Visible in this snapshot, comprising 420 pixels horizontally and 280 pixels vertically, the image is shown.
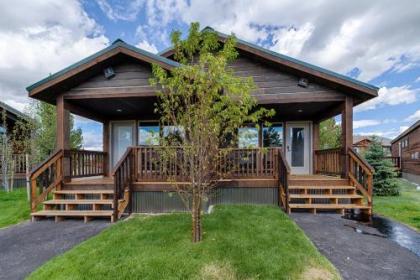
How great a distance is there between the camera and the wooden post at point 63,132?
6292mm

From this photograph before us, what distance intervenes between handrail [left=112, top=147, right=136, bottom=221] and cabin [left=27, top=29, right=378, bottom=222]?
23 millimetres

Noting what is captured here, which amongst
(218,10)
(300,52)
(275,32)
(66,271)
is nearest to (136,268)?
(66,271)

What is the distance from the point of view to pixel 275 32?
1322 centimetres

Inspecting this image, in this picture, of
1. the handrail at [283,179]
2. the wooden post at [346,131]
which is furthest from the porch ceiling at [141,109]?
the handrail at [283,179]

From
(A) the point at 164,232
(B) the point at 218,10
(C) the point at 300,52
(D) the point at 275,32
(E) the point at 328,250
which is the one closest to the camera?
(E) the point at 328,250

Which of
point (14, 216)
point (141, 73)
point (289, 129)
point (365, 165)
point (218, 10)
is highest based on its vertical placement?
point (218, 10)

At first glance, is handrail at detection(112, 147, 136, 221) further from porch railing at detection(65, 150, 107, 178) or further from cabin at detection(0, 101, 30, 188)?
cabin at detection(0, 101, 30, 188)

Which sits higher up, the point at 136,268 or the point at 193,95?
the point at 193,95

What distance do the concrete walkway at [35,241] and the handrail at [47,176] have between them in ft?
1.94

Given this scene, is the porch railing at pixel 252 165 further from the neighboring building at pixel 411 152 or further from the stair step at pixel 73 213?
the neighboring building at pixel 411 152

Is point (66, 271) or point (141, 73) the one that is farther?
point (141, 73)

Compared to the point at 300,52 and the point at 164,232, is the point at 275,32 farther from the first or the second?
the point at 164,232

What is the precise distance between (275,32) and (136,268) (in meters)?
13.6

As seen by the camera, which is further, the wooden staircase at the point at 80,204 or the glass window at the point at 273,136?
the glass window at the point at 273,136
